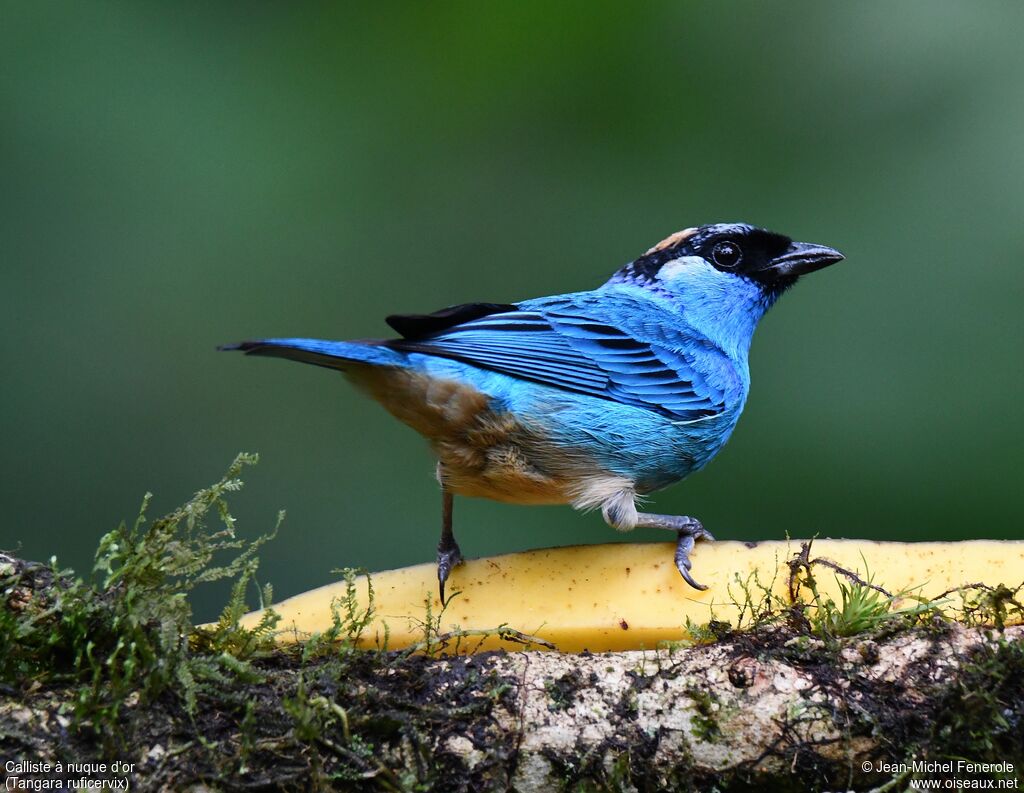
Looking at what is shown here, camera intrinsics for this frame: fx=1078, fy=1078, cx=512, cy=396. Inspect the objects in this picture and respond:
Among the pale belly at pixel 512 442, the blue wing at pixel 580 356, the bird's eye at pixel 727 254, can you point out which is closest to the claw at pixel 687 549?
the pale belly at pixel 512 442

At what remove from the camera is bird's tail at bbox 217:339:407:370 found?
111 inches

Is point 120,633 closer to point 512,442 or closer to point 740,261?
point 512,442

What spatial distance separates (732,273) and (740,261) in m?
0.05

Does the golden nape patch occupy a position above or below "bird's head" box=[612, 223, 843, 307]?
above

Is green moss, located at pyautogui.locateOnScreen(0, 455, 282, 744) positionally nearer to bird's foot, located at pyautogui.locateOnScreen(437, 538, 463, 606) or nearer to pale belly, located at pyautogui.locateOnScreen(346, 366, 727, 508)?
bird's foot, located at pyautogui.locateOnScreen(437, 538, 463, 606)

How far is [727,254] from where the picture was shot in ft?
12.8

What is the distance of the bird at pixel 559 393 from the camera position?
3.19 metres

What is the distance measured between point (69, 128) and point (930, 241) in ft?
11.7

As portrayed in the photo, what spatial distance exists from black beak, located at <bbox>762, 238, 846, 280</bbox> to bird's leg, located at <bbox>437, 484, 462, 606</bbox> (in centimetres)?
145

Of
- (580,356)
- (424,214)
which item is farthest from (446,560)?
(424,214)

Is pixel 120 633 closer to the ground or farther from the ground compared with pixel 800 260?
closer to the ground

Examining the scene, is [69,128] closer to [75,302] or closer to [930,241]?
[75,302]

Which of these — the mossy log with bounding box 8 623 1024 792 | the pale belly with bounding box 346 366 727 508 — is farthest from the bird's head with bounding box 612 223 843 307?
the mossy log with bounding box 8 623 1024 792

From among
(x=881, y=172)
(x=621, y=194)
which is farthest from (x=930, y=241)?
(x=621, y=194)
